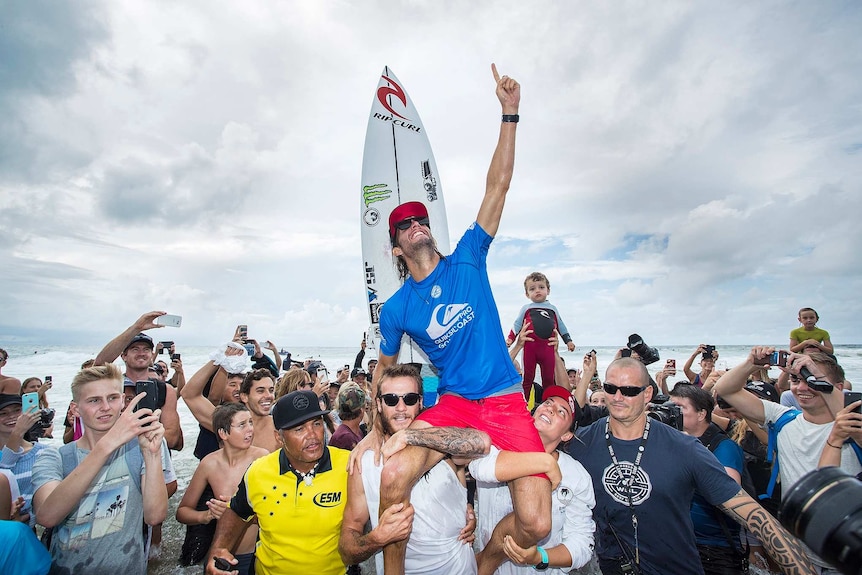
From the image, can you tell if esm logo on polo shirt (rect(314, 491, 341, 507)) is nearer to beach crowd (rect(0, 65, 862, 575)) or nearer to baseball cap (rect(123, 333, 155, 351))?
beach crowd (rect(0, 65, 862, 575))

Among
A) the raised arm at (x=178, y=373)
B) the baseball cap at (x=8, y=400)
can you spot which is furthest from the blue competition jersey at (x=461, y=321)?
the raised arm at (x=178, y=373)

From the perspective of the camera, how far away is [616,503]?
3.00 metres

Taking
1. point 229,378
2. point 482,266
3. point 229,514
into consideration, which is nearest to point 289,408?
point 229,514

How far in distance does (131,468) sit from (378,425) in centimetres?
181

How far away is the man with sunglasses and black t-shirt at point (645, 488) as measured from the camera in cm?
280

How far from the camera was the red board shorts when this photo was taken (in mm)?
2764

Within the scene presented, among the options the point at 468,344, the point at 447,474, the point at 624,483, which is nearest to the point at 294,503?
the point at 447,474

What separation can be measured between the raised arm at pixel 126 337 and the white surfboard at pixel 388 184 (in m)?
4.07

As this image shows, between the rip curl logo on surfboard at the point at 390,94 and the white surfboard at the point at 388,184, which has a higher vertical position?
the rip curl logo on surfboard at the point at 390,94

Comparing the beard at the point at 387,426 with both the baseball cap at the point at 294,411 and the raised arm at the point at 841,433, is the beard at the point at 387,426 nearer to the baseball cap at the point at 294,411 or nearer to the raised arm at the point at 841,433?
the baseball cap at the point at 294,411

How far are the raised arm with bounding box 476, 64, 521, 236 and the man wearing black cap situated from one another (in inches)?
144

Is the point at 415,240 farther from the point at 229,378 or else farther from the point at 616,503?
the point at 229,378

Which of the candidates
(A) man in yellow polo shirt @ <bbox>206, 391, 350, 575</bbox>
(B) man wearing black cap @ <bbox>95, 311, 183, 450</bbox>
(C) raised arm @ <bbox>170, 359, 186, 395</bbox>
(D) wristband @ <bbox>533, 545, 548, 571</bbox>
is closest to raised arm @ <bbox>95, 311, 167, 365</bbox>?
(B) man wearing black cap @ <bbox>95, 311, 183, 450</bbox>

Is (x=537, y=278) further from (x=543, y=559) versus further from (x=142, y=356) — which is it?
(x=142, y=356)
